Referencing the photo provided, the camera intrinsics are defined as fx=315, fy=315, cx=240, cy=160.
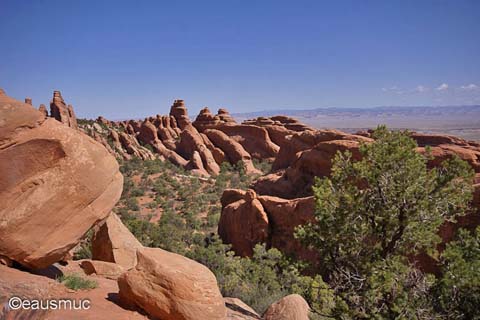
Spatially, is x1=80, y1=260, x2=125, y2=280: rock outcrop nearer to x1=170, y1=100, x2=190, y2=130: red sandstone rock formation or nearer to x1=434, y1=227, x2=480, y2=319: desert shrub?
x1=434, y1=227, x2=480, y2=319: desert shrub

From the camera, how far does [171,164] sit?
148 feet

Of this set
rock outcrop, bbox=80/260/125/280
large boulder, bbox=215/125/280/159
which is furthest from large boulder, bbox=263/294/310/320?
large boulder, bbox=215/125/280/159

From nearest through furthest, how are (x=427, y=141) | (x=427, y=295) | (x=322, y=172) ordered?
(x=427, y=295), (x=322, y=172), (x=427, y=141)

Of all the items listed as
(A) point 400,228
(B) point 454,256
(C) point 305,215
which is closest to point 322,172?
(C) point 305,215

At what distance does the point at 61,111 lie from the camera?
4944 cm

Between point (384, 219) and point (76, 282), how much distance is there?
7.43 meters

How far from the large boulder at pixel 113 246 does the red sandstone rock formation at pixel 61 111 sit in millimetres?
43063

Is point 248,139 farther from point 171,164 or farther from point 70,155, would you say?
point 70,155

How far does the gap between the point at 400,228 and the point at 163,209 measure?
22878mm

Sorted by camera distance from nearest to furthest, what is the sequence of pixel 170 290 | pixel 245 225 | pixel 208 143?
pixel 170 290, pixel 245 225, pixel 208 143

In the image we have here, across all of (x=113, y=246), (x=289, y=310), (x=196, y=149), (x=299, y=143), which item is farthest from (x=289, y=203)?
(x=196, y=149)

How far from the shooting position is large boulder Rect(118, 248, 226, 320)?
628 cm

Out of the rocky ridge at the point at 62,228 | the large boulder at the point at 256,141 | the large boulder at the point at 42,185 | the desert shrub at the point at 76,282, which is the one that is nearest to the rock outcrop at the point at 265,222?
the rocky ridge at the point at 62,228

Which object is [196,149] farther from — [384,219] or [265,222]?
[384,219]
